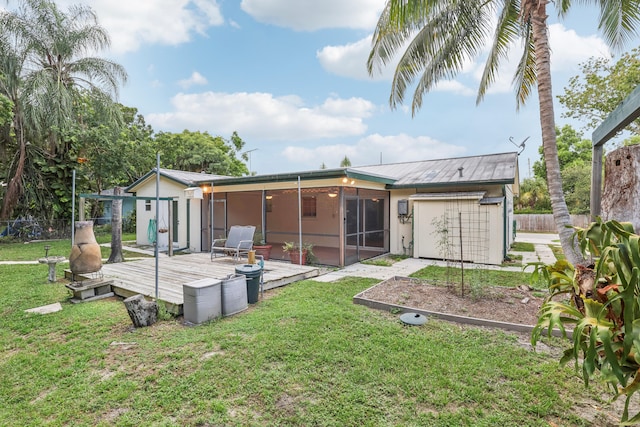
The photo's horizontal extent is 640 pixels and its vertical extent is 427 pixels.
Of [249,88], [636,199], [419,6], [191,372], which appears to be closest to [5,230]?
[249,88]

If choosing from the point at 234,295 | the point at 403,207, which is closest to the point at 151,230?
the point at 234,295

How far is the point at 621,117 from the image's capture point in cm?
160

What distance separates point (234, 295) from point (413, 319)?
2.69 metres

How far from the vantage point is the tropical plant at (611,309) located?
51.4 inches

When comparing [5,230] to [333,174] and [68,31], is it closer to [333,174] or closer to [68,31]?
[68,31]

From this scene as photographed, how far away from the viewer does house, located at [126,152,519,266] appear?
866cm

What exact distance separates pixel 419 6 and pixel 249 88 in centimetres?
1372

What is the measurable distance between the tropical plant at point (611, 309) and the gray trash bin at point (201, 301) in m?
4.01

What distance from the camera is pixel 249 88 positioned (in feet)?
56.7

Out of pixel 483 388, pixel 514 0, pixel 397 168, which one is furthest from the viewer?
pixel 397 168

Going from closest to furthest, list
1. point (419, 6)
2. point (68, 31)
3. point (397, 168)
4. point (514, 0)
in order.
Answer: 1. point (419, 6)
2. point (514, 0)
3. point (397, 168)
4. point (68, 31)

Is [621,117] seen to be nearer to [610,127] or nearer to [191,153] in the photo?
[610,127]

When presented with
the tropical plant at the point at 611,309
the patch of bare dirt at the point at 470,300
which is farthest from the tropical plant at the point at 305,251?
the tropical plant at the point at 611,309

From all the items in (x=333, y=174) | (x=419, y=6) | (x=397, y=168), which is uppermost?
(x=419, y=6)
